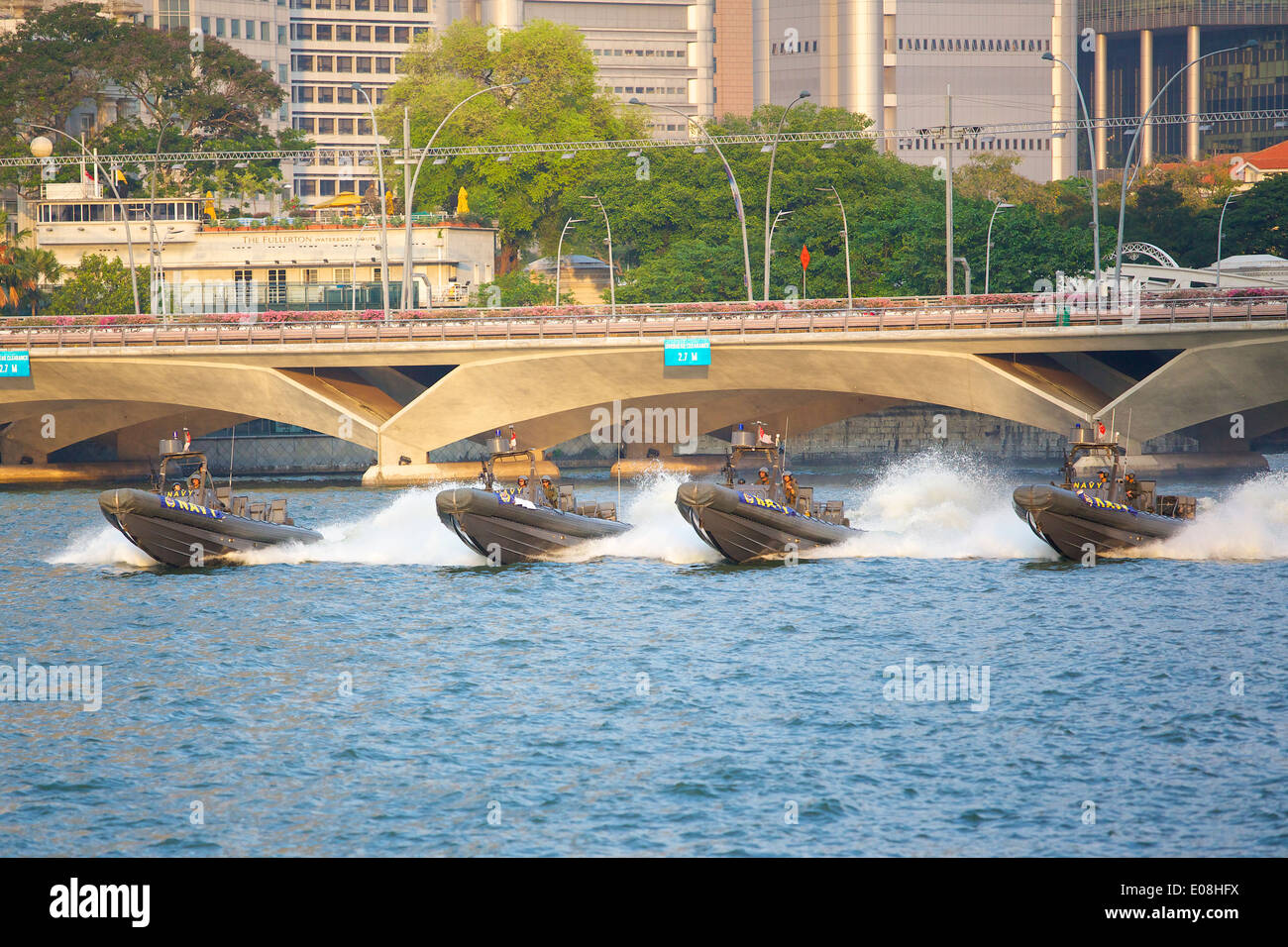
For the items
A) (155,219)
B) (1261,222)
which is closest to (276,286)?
(155,219)

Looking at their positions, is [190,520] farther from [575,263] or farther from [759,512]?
[575,263]

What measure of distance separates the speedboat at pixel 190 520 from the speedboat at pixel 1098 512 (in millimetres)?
20369

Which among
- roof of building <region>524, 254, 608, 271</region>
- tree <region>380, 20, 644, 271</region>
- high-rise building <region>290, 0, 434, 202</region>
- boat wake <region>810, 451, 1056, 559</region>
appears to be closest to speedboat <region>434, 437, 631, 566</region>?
boat wake <region>810, 451, 1056, 559</region>

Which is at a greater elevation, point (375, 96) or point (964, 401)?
point (375, 96)

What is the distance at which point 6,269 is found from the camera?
347 ft

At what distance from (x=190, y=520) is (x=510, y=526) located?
850cm

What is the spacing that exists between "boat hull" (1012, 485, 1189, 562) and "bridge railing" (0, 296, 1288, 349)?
2591cm

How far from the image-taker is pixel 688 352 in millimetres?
70812

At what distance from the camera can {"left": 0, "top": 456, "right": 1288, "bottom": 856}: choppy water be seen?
21.8 metres

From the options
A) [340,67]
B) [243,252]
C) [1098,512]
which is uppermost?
[340,67]
